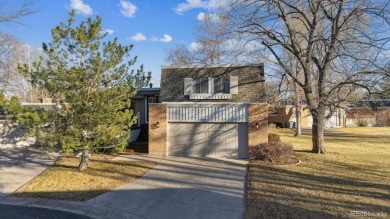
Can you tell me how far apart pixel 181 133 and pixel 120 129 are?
Answer: 195 inches

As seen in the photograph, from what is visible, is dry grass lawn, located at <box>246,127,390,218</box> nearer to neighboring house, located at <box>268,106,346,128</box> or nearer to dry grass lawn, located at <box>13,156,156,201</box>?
dry grass lawn, located at <box>13,156,156,201</box>

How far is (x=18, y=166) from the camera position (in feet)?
40.0

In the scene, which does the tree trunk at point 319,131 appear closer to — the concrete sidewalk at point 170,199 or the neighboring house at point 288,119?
the concrete sidewalk at point 170,199

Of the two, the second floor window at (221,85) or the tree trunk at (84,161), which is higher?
the second floor window at (221,85)

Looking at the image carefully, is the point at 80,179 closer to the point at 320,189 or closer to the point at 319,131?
the point at 320,189

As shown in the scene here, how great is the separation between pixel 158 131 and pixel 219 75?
4.66 m

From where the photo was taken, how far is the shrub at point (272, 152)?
1361 cm

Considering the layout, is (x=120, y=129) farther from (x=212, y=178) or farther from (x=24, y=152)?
(x=24, y=152)

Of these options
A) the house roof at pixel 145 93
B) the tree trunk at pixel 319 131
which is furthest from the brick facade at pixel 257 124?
the house roof at pixel 145 93

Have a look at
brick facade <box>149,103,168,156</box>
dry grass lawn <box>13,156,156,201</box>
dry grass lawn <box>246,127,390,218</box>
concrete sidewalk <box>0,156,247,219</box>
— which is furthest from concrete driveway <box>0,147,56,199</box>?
dry grass lawn <box>246,127,390,218</box>

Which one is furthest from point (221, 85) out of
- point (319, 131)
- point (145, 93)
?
point (145, 93)

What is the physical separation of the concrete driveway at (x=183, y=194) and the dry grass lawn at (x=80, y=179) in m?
0.54

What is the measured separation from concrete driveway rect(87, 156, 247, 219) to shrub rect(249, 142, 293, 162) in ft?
5.99

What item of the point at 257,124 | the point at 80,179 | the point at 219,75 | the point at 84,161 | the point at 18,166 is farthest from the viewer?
the point at 219,75
